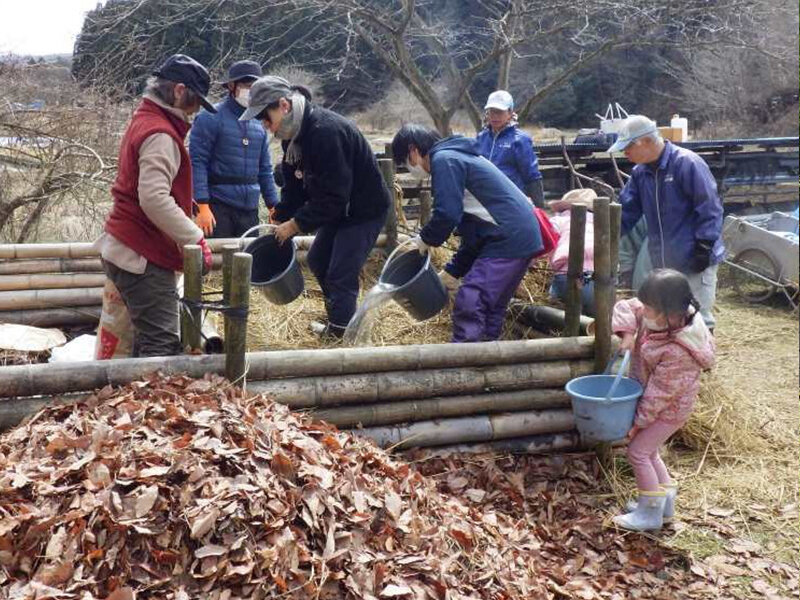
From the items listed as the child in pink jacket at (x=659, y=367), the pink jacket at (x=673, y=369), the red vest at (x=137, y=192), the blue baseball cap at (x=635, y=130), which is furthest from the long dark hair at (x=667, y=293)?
the red vest at (x=137, y=192)

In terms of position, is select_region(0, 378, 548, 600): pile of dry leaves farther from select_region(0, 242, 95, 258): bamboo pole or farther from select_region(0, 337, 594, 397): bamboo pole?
select_region(0, 242, 95, 258): bamboo pole

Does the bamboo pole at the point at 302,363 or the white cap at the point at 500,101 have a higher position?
the white cap at the point at 500,101

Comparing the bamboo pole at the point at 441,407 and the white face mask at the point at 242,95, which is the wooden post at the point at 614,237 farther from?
the white face mask at the point at 242,95

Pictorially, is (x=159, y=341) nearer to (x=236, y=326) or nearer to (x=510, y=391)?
(x=236, y=326)

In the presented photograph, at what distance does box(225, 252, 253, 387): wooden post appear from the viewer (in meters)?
3.86

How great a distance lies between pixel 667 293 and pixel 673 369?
0.39 meters

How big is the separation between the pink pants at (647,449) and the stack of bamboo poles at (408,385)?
27.2 inches

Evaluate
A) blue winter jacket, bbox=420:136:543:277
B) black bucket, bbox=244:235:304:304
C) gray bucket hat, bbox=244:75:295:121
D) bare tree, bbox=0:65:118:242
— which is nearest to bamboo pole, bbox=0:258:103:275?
black bucket, bbox=244:235:304:304

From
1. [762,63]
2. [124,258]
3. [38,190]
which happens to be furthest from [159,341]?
[762,63]

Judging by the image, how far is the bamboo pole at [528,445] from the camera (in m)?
4.57

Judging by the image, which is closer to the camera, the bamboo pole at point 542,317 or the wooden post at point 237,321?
the wooden post at point 237,321

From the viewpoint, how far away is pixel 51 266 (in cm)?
612

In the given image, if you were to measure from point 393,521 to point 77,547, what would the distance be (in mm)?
1100

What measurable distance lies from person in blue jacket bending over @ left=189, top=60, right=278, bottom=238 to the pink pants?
3377 mm
